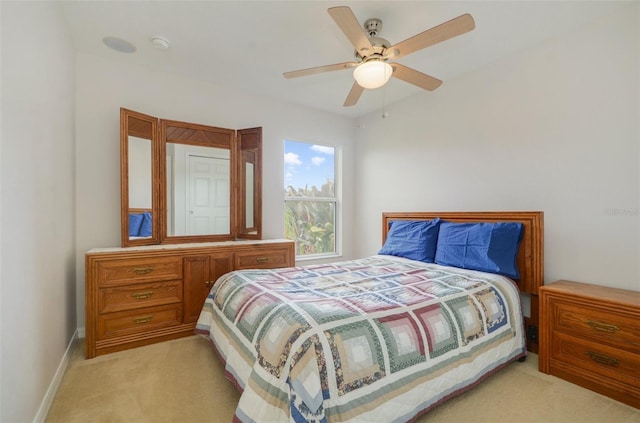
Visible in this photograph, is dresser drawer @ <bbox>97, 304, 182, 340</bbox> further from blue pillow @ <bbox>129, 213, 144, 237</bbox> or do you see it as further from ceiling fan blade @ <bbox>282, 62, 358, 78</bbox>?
ceiling fan blade @ <bbox>282, 62, 358, 78</bbox>

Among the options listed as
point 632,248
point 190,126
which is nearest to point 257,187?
A: point 190,126

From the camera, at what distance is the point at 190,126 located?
3.13 meters

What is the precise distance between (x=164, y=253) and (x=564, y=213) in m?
3.36

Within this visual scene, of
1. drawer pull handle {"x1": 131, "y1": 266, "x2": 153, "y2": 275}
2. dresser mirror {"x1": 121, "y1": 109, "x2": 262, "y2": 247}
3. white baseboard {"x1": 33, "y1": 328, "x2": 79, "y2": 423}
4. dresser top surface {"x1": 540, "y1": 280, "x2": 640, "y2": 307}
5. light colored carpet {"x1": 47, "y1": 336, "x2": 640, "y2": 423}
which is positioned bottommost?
light colored carpet {"x1": 47, "y1": 336, "x2": 640, "y2": 423}

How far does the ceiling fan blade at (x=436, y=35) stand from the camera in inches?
60.8

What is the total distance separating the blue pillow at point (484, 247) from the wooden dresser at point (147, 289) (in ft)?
6.47

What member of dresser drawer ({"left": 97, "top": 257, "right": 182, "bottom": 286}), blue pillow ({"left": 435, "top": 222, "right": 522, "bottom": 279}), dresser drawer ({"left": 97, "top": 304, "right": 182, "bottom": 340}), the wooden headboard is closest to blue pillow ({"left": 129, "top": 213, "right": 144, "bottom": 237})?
dresser drawer ({"left": 97, "top": 257, "right": 182, "bottom": 286})

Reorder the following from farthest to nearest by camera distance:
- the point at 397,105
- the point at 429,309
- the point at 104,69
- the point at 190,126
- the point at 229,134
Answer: the point at 397,105 → the point at 229,134 → the point at 190,126 → the point at 104,69 → the point at 429,309

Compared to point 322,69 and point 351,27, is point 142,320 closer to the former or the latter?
point 322,69

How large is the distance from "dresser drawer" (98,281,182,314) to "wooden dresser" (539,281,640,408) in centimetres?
295

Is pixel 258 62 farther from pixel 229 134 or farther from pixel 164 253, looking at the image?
pixel 164 253

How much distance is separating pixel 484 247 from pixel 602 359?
3.20 feet

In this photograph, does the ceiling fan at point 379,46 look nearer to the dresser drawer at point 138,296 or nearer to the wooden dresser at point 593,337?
the wooden dresser at point 593,337

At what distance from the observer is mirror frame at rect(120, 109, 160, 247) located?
8.74 ft
